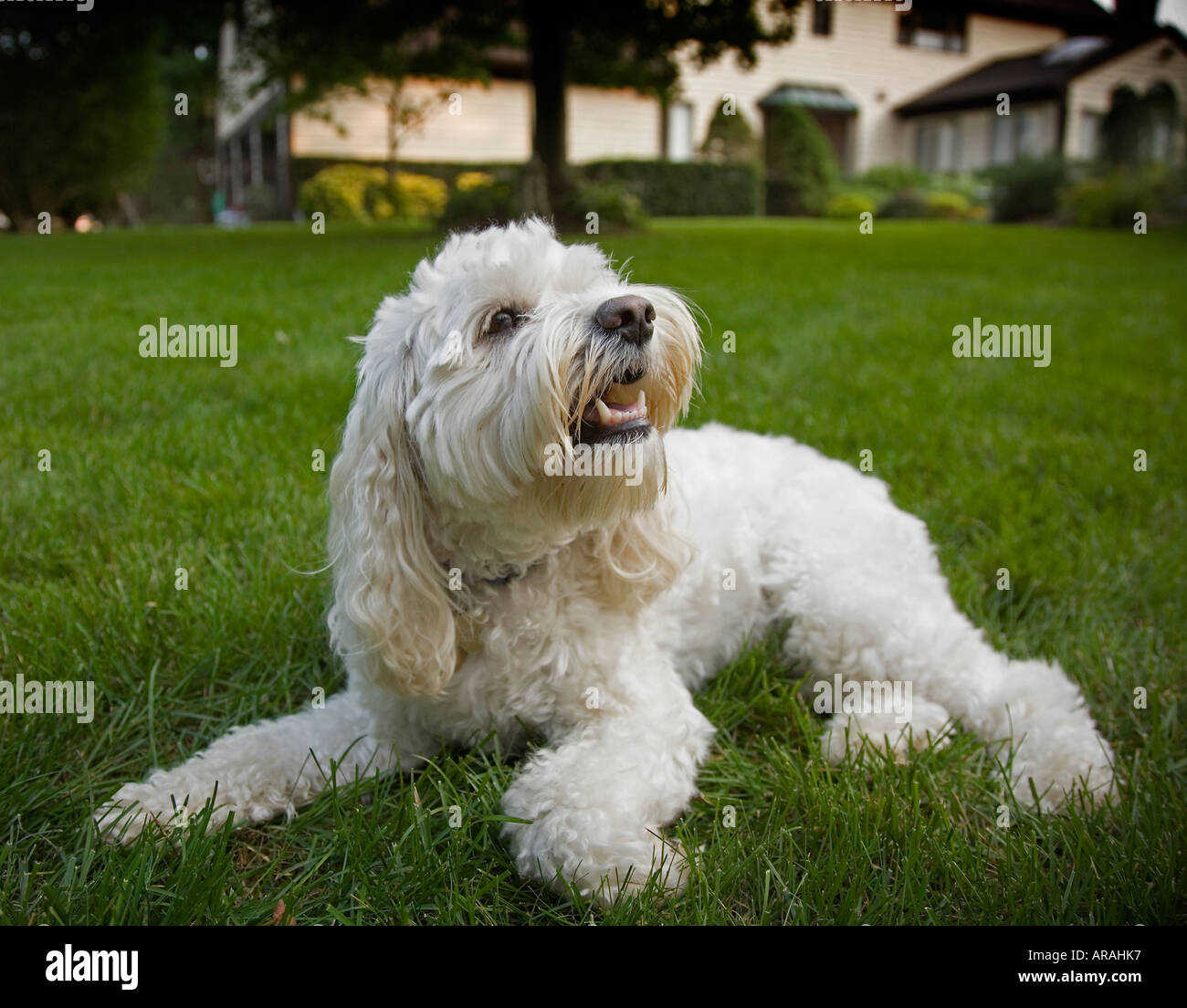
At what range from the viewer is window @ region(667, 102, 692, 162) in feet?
88.2

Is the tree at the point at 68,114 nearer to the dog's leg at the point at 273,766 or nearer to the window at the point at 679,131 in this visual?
the window at the point at 679,131

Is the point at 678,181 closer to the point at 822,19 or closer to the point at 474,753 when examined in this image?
the point at 822,19

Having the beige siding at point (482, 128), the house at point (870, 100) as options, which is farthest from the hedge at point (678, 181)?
the beige siding at point (482, 128)

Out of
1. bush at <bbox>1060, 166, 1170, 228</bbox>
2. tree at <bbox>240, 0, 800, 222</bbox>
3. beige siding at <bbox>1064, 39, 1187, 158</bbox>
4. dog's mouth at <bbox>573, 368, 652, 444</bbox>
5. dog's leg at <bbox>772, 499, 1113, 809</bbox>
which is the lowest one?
dog's leg at <bbox>772, 499, 1113, 809</bbox>

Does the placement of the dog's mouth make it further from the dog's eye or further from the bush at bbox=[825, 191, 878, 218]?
the bush at bbox=[825, 191, 878, 218]

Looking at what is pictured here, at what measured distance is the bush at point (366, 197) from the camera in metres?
22.9

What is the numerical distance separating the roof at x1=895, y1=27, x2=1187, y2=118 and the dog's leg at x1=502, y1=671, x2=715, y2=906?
29893mm

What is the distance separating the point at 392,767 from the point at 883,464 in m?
2.79

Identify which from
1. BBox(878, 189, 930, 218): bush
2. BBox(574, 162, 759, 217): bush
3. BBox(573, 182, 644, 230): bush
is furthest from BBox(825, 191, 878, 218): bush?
BBox(573, 182, 644, 230): bush

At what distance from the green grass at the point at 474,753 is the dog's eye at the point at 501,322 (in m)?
1.02

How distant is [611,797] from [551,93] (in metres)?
14.0

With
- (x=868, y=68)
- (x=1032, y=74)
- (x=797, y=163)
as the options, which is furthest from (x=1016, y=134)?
(x=797, y=163)
